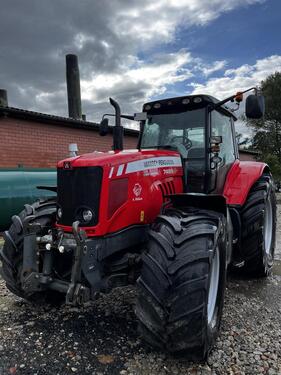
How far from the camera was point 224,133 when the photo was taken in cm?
450

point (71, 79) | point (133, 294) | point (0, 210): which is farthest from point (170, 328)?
point (71, 79)

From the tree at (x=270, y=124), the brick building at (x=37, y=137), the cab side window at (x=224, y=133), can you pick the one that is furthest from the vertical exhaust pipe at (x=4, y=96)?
the tree at (x=270, y=124)

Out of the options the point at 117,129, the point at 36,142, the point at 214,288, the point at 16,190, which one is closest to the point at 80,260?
the point at 214,288

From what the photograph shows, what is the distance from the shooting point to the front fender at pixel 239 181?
4.10m

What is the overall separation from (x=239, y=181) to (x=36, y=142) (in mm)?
7529

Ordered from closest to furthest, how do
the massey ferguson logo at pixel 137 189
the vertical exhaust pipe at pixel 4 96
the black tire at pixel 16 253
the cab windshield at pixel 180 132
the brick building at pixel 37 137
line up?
the massey ferguson logo at pixel 137 189 < the black tire at pixel 16 253 < the cab windshield at pixel 180 132 < the brick building at pixel 37 137 < the vertical exhaust pipe at pixel 4 96

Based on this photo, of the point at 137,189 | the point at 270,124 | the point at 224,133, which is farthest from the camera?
the point at 270,124

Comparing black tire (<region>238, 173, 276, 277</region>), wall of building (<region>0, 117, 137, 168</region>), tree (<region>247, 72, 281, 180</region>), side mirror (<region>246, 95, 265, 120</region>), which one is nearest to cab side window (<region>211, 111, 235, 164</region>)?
side mirror (<region>246, 95, 265, 120</region>)

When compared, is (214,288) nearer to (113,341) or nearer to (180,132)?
(113,341)

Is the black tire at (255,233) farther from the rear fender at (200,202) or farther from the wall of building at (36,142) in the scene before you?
the wall of building at (36,142)

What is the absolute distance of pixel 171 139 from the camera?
3.98 meters

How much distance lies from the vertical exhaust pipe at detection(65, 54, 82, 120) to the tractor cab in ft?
35.9

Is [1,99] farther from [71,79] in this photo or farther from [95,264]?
[95,264]

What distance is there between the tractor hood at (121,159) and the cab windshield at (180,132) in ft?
0.78
